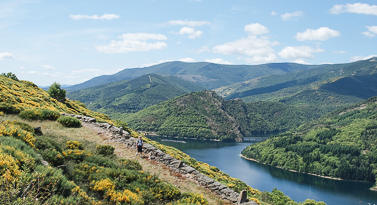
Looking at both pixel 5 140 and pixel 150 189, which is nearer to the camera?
pixel 5 140

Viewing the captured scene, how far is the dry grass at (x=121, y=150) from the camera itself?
72.3 ft

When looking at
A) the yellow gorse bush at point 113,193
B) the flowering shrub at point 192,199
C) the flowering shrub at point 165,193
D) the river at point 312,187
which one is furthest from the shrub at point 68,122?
the river at point 312,187

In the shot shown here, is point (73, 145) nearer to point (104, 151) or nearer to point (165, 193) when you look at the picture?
point (104, 151)

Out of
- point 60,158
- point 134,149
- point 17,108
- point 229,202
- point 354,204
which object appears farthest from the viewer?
point 354,204

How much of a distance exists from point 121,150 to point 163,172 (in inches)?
230

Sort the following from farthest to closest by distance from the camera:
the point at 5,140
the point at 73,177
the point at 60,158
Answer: the point at 60,158 < the point at 73,177 < the point at 5,140

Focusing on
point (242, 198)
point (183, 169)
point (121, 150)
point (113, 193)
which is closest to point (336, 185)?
point (183, 169)

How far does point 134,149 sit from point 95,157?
21.4 ft

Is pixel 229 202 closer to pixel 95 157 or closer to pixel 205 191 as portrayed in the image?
pixel 205 191

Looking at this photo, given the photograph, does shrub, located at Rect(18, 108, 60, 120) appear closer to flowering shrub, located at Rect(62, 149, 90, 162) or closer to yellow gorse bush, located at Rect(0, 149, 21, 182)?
flowering shrub, located at Rect(62, 149, 90, 162)

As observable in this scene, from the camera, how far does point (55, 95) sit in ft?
236

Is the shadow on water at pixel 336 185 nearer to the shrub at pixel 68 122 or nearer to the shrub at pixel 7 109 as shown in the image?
the shrub at pixel 68 122

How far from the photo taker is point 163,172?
2394 cm

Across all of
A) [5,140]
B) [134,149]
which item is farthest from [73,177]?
[134,149]
